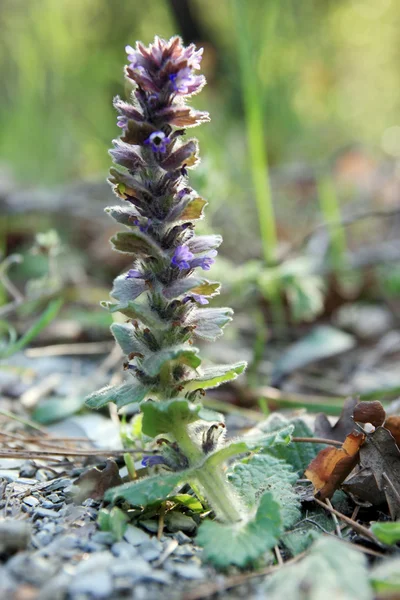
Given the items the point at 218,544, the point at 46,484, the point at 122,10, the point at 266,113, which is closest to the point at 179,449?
the point at 218,544

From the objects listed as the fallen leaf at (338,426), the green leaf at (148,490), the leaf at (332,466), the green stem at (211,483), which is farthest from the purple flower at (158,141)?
the fallen leaf at (338,426)

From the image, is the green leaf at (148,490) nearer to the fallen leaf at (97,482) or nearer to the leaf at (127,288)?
the fallen leaf at (97,482)

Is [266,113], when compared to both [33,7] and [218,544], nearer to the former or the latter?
[33,7]

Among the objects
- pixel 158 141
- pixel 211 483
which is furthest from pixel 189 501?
pixel 158 141

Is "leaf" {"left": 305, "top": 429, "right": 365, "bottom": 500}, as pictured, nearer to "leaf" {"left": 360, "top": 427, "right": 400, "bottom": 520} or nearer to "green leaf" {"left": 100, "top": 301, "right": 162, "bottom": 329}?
"leaf" {"left": 360, "top": 427, "right": 400, "bottom": 520}

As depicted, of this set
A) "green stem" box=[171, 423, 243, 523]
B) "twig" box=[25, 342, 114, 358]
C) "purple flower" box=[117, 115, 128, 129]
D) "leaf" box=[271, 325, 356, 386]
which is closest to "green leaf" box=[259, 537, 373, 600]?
"green stem" box=[171, 423, 243, 523]

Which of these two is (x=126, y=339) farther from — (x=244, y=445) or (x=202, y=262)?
(x=244, y=445)

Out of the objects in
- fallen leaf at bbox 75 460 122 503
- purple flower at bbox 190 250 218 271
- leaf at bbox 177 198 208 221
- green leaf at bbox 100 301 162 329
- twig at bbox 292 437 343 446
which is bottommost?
twig at bbox 292 437 343 446
